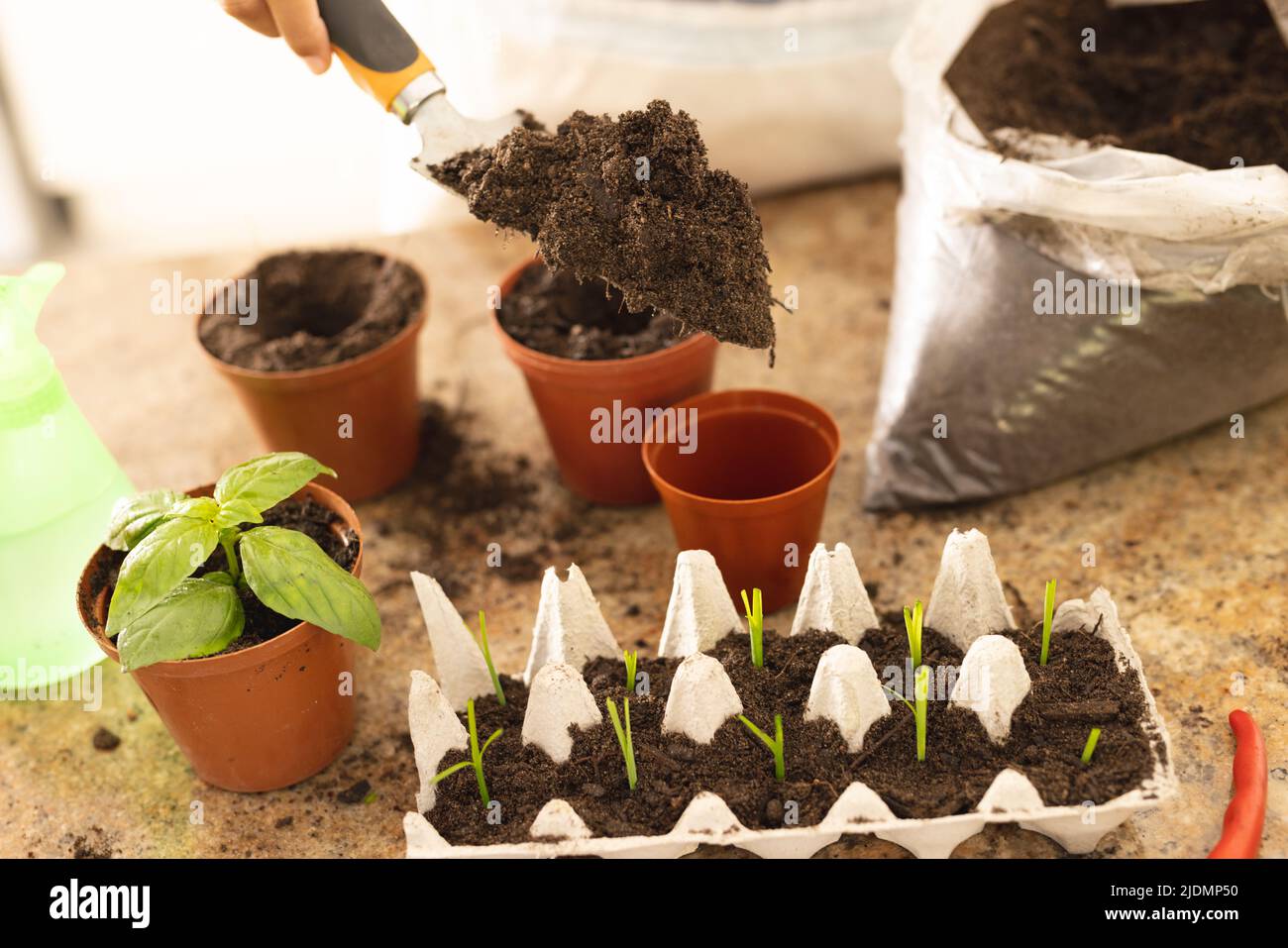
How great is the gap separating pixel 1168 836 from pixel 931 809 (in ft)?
0.72

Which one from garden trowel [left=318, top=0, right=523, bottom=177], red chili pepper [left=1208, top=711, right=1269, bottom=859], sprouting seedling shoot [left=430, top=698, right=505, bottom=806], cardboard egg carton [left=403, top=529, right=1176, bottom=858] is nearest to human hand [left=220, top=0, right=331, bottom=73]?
garden trowel [left=318, top=0, right=523, bottom=177]

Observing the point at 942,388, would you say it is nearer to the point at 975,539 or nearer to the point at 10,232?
the point at 975,539

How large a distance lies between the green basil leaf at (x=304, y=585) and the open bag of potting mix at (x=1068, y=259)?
25.6 inches

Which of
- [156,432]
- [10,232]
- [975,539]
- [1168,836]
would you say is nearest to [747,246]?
[975,539]

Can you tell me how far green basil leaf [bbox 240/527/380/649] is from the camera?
→ 3.15ft

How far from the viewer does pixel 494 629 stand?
1281 mm

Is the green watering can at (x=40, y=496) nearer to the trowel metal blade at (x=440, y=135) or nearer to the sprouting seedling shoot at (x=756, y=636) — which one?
the trowel metal blade at (x=440, y=135)

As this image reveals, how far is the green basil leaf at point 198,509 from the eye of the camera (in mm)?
985

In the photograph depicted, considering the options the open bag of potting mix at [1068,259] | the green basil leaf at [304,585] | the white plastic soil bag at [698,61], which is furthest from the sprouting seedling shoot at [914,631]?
the white plastic soil bag at [698,61]

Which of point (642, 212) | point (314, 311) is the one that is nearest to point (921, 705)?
point (642, 212)

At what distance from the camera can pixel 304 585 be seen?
0.96 meters

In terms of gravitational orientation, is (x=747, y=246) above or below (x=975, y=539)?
above

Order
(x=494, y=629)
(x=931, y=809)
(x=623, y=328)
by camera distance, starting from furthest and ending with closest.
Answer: (x=623, y=328) → (x=494, y=629) → (x=931, y=809)

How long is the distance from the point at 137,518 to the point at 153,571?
9 cm
